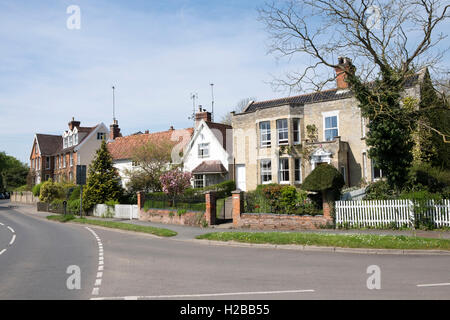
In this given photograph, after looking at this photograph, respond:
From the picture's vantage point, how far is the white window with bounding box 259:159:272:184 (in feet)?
107

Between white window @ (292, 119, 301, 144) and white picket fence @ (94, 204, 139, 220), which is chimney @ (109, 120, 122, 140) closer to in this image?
white picket fence @ (94, 204, 139, 220)

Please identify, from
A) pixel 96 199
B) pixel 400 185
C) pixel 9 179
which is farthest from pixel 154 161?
pixel 9 179

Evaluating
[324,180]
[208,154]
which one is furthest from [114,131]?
[324,180]

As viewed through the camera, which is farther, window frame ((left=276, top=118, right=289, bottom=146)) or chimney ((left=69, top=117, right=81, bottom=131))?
chimney ((left=69, top=117, right=81, bottom=131))

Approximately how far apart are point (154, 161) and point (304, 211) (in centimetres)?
2261

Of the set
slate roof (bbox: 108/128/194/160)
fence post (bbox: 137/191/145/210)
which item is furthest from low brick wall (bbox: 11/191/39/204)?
fence post (bbox: 137/191/145/210)

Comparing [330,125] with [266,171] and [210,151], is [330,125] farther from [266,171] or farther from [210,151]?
[210,151]

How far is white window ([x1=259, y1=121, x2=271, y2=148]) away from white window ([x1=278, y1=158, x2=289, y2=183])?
2.12 metres

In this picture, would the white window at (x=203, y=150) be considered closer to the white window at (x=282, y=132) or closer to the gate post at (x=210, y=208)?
the white window at (x=282, y=132)

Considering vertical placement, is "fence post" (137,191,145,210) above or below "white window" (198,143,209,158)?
below

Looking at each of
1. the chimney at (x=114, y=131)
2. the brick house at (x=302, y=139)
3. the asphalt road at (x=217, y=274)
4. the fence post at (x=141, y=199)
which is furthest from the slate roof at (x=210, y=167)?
the chimney at (x=114, y=131)

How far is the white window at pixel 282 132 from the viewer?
31.5 meters

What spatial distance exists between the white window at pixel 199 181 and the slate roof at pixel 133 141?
17.4 ft
